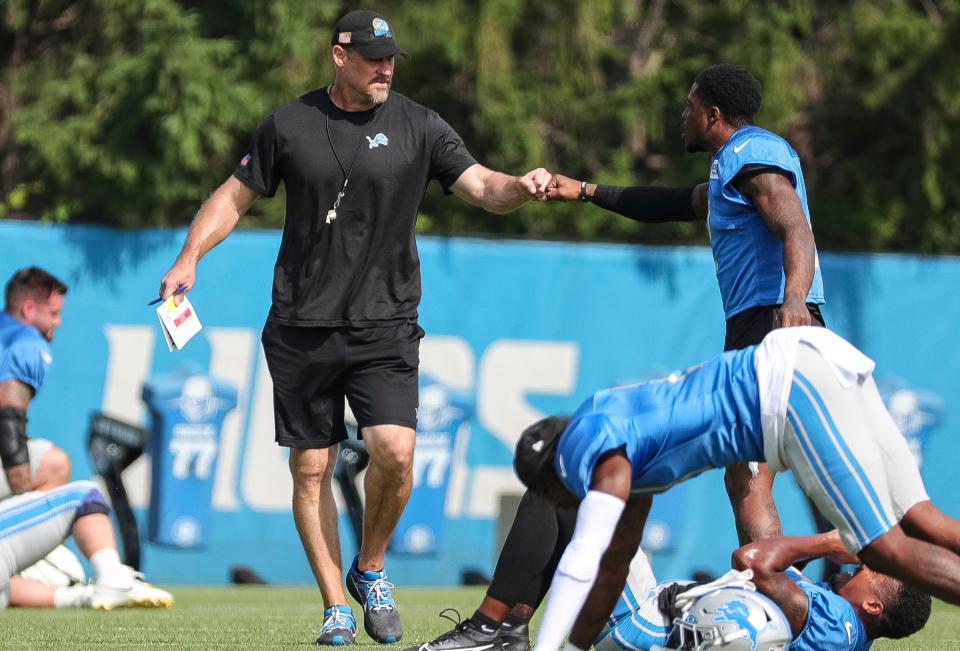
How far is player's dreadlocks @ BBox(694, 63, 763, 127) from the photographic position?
5.98 metres

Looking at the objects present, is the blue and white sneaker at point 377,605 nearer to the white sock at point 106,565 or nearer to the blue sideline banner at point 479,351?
the white sock at point 106,565

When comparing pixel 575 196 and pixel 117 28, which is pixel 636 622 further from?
pixel 117 28

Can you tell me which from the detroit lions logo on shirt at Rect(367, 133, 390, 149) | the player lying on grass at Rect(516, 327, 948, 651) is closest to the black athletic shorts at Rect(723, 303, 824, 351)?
the player lying on grass at Rect(516, 327, 948, 651)

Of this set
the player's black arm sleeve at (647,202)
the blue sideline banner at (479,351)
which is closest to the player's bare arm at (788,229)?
the player's black arm sleeve at (647,202)

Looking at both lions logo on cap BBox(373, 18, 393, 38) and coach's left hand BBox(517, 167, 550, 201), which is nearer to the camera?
coach's left hand BBox(517, 167, 550, 201)

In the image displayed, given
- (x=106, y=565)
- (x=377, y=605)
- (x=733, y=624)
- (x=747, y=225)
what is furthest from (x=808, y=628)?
(x=106, y=565)

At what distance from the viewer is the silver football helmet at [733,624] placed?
16.1 feet

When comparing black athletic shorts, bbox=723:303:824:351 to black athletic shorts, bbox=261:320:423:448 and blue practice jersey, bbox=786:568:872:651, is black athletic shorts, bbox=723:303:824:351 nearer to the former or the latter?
blue practice jersey, bbox=786:568:872:651

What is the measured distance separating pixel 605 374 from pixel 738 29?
4170 mm

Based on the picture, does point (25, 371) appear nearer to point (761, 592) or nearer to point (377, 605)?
point (377, 605)

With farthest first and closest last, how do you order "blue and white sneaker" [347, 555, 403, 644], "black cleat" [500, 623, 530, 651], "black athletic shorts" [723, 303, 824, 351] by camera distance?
"blue and white sneaker" [347, 555, 403, 644] < "black athletic shorts" [723, 303, 824, 351] < "black cleat" [500, 623, 530, 651]

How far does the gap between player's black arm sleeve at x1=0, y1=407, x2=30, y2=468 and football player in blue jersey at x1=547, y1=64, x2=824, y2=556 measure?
145 inches

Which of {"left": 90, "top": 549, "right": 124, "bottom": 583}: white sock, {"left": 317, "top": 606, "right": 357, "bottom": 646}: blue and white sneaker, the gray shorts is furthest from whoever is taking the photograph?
{"left": 90, "top": 549, "right": 124, "bottom": 583}: white sock

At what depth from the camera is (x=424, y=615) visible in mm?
7562
